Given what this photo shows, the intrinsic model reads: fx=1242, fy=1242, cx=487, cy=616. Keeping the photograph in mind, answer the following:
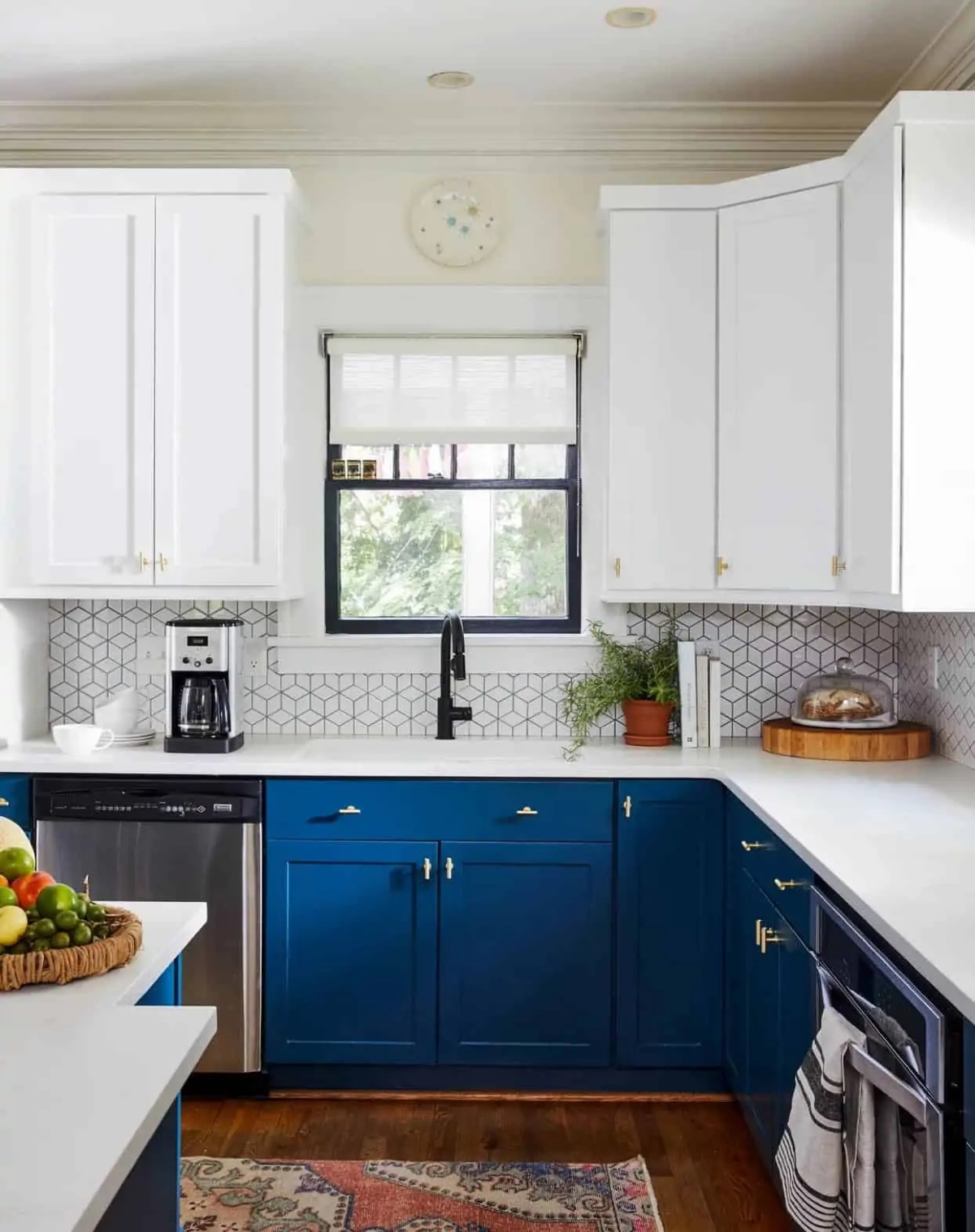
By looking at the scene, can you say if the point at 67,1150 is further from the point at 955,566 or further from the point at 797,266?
the point at 797,266

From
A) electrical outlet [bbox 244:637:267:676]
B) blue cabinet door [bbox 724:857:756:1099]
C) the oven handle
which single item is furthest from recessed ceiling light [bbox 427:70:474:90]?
the oven handle

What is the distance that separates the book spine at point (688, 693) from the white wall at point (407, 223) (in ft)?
4.03

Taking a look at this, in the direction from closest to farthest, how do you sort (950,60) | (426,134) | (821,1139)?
(821,1139)
(950,60)
(426,134)

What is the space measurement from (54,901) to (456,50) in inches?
105

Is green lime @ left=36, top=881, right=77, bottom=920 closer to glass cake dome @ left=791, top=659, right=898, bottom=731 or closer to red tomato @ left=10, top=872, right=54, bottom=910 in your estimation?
red tomato @ left=10, top=872, right=54, bottom=910

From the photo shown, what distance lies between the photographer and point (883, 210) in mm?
3012

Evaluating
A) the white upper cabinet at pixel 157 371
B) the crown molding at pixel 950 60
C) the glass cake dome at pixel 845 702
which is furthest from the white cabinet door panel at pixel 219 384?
the crown molding at pixel 950 60

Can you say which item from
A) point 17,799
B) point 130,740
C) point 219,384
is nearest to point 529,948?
point 130,740

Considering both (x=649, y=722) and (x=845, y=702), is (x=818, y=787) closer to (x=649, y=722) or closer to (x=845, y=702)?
(x=845, y=702)

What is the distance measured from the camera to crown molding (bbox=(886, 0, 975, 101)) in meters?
3.20

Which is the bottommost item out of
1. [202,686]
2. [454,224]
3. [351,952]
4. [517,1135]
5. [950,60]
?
[517,1135]

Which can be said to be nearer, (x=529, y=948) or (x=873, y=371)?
(x=873, y=371)

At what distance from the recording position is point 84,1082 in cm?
137

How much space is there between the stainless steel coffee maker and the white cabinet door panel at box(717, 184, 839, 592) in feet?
4.79
